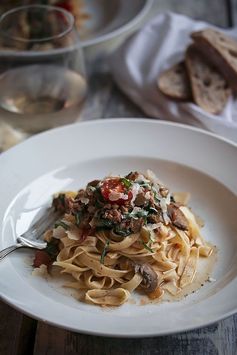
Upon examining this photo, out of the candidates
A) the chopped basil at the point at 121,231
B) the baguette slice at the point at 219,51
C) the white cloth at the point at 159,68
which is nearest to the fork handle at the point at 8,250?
the chopped basil at the point at 121,231

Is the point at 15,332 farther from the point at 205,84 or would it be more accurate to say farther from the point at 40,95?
the point at 205,84

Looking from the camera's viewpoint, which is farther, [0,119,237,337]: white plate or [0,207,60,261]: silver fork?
[0,207,60,261]: silver fork

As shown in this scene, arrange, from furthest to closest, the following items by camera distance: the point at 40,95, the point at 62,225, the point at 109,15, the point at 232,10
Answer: the point at 232,10
the point at 109,15
the point at 40,95
the point at 62,225

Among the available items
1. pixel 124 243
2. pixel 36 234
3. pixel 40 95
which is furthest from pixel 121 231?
pixel 40 95

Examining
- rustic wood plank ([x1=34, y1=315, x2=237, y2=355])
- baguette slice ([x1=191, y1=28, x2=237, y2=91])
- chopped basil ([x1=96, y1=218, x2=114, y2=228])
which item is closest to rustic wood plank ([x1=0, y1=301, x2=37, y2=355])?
rustic wood plank ([x1=34, y1=315, x2=237, y2=355])

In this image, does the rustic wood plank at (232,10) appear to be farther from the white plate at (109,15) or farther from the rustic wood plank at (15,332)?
the rustic wood plank at (15,332)

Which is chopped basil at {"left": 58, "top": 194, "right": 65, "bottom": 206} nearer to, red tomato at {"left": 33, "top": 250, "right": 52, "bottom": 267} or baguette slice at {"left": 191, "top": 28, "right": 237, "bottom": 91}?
red tomato at {"left": 33, "top": 250, "right": 52, "bottom": 267}
